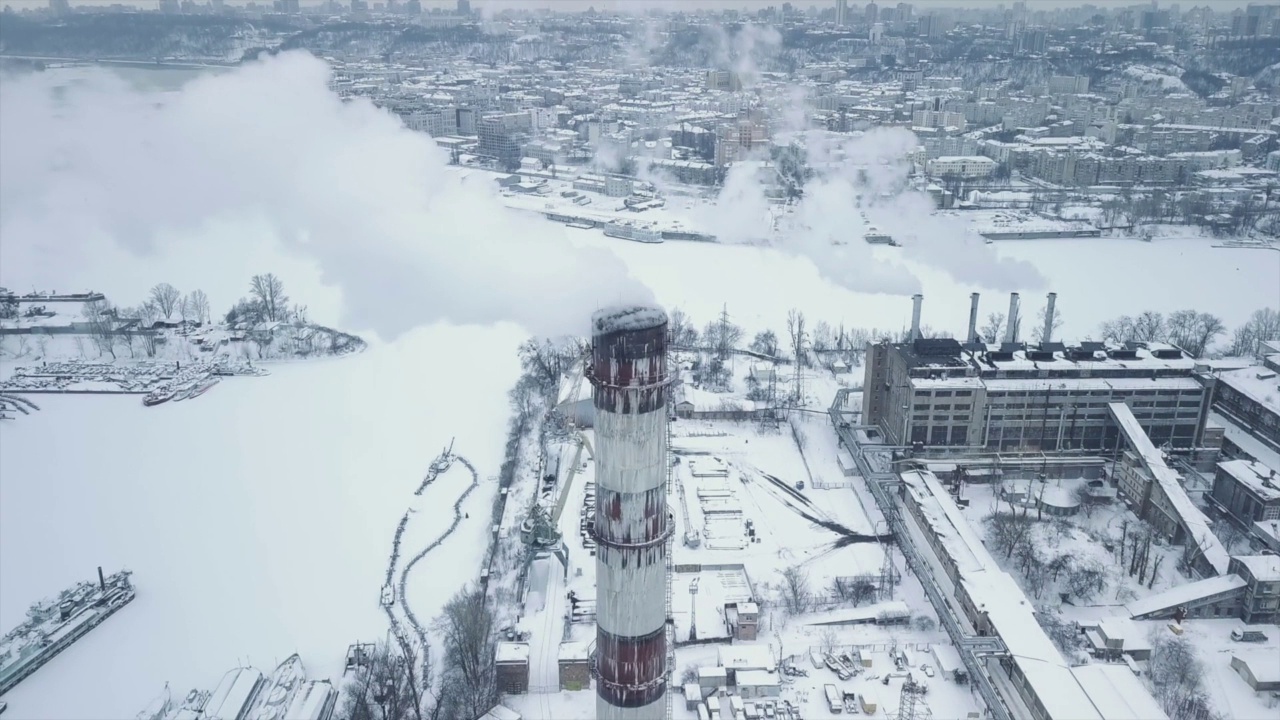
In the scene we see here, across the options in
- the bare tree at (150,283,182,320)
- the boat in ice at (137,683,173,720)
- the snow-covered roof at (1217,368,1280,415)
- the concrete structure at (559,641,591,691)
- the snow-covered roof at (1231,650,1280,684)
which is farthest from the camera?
the bare tree at (150,283,182,320)

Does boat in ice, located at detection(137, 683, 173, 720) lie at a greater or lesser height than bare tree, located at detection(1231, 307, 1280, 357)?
lesser

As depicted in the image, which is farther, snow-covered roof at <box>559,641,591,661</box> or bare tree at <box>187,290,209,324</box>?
bare tree at <box>187,290,209,324</box>

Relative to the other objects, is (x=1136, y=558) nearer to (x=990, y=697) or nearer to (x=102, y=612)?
(x=990, y=697)

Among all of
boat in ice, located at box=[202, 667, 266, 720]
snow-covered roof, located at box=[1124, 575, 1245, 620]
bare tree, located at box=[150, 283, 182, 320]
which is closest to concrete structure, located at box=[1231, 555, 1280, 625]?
snow-covered roof, located at box=[1124, 575, 1245, 620]

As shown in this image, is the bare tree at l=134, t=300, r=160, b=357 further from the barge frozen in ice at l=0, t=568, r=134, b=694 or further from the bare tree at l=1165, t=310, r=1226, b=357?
the bare tree at l=1165, t=310, r=1226, b=357

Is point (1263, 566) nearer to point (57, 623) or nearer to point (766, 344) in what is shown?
point (766, 344)

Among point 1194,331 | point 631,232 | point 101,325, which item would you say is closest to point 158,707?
point 101,325
